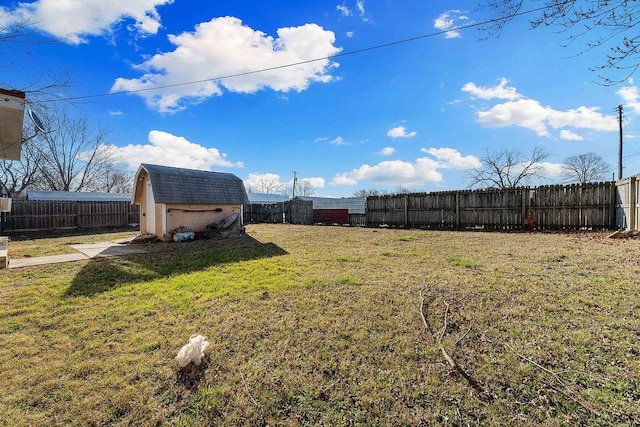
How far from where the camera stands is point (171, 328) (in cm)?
322

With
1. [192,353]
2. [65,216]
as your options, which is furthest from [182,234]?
[65,216]

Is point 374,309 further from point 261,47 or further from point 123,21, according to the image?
point 123,21

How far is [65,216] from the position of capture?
598 inches

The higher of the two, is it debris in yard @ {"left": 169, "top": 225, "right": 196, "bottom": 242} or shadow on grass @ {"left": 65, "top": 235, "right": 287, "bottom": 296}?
debris in yard @ {"left": 169, "top": 225, "right": 196, "bottom": 242}

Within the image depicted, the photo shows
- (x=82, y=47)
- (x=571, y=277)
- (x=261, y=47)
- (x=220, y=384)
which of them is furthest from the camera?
(x=261, y=47)

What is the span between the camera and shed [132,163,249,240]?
33.8ft

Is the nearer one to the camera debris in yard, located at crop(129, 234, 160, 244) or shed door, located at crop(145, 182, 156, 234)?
debris in yard, located at crop(129, 234, 160, 244)

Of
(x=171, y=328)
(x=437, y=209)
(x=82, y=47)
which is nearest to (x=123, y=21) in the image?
(x=82, y=47)

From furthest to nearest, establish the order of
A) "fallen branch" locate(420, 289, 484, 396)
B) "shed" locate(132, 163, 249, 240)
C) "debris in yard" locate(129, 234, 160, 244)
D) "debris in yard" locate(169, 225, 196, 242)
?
1. "shed" locate(132, 163, 249, 240)
2. "debris in yard" locate(129, 234, 160, 244)
3. "debris in yard" locate(169, 225, 196, 242)
4. "fallen branch" locate(420, 289, 484, 396)

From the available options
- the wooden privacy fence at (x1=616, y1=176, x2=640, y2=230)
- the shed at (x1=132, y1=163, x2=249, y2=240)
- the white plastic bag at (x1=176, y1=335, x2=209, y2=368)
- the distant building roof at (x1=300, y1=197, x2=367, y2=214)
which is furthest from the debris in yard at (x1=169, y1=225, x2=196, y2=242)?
the distant building roof at (x1=300, y1=197, x2=367, y2=214)

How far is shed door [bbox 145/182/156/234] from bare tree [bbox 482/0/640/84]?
38.4 feet

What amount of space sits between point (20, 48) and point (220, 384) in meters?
8.99

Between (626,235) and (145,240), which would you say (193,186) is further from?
(626,235)

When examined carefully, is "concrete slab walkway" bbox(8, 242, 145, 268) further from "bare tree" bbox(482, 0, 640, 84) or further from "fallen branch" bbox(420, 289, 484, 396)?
"bare tree" bbox(482, 0, 640, 84)
